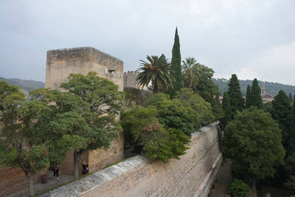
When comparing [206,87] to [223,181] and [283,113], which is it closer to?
[283,113]

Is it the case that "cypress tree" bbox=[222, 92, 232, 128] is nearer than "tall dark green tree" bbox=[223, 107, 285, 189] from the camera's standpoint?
No

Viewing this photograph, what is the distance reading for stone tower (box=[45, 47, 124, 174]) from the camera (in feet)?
28.2

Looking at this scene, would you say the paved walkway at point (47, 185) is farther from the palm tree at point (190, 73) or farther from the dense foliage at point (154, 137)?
the palm tree at point (190, 73)

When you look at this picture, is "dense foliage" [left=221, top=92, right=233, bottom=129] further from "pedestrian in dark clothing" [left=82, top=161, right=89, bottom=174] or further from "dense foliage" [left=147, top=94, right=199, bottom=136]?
"pedestrian in dark clothing" [left=82, top=161, right=89, bottom=174]

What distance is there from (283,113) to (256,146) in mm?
7314

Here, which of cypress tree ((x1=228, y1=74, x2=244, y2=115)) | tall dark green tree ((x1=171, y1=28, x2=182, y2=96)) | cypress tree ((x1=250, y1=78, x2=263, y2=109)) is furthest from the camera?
cypress tree ((x1=228, y1=74, x2=244, y2=115))

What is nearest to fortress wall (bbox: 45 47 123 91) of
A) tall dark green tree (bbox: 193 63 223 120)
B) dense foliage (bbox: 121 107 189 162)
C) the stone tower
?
the stone tower

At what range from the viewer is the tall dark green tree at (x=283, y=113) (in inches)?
714

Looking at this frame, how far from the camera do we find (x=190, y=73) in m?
23.8

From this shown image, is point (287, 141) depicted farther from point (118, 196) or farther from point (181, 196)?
point (118, 196)

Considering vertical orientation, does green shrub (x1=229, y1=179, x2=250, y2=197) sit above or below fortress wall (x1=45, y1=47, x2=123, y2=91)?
below

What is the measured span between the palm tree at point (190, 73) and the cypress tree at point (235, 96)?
19.0ft

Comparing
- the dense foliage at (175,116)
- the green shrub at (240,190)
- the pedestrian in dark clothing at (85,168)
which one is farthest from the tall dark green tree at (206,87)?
the pedestrian in dark clothing at (85,168)

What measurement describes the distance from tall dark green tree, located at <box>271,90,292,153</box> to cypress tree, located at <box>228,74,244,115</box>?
6806 mm
